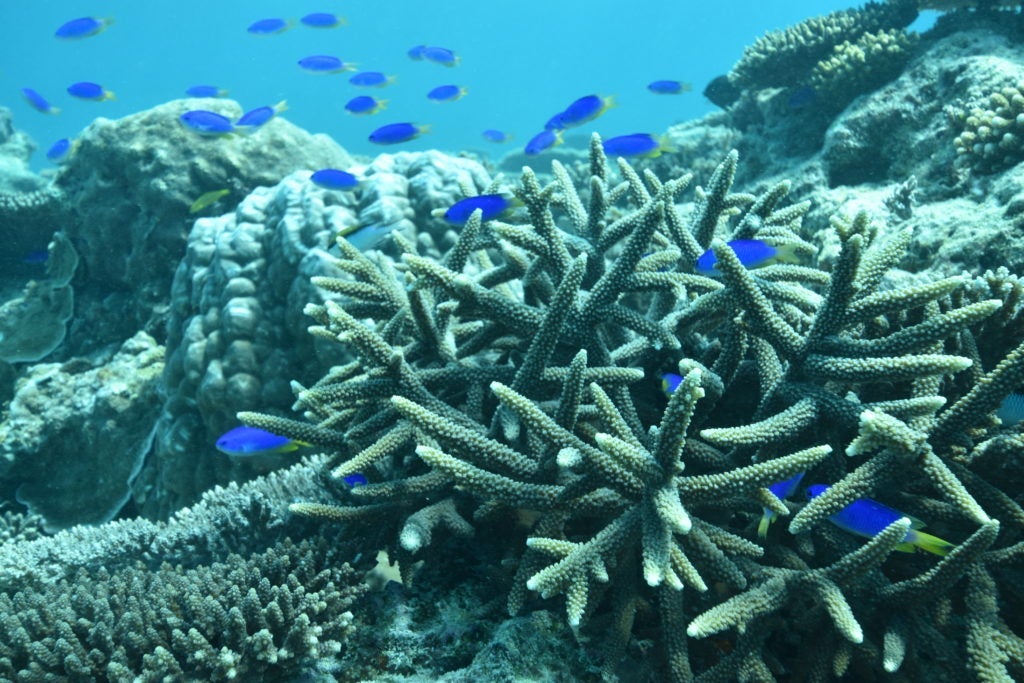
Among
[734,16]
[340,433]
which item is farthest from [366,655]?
[734,16]

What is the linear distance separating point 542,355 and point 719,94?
33.4ft

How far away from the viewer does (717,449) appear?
2334 mm

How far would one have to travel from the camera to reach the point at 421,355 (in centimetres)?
295

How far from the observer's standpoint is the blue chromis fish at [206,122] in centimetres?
641

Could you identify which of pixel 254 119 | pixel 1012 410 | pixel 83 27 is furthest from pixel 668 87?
pixel 83 27

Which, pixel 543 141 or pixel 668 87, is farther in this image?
pixel 668 87

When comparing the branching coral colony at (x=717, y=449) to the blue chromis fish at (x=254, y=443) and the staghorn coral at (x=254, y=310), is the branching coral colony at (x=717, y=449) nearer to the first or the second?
the blue chromis fish at (x=254, y=443)

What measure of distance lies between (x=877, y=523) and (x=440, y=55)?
10004mm

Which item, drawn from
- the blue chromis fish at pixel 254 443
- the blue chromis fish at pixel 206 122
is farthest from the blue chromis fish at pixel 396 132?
the blue chromis fish at pixel 254 443

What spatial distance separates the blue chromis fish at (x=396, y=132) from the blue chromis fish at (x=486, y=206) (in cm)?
373

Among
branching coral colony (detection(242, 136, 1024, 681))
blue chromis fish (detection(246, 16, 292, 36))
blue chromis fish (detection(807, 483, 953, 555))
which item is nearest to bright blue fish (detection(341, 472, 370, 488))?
branching coral colony (detection(242, 136, 1024, 681))

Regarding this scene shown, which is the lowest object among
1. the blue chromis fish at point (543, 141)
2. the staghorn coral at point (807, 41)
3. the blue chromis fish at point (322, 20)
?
the blue chromis fish at point (543, 141)

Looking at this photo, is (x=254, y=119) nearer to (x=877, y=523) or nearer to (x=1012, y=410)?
(x=877, y=523)

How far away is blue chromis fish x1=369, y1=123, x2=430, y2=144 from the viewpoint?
7.10m
